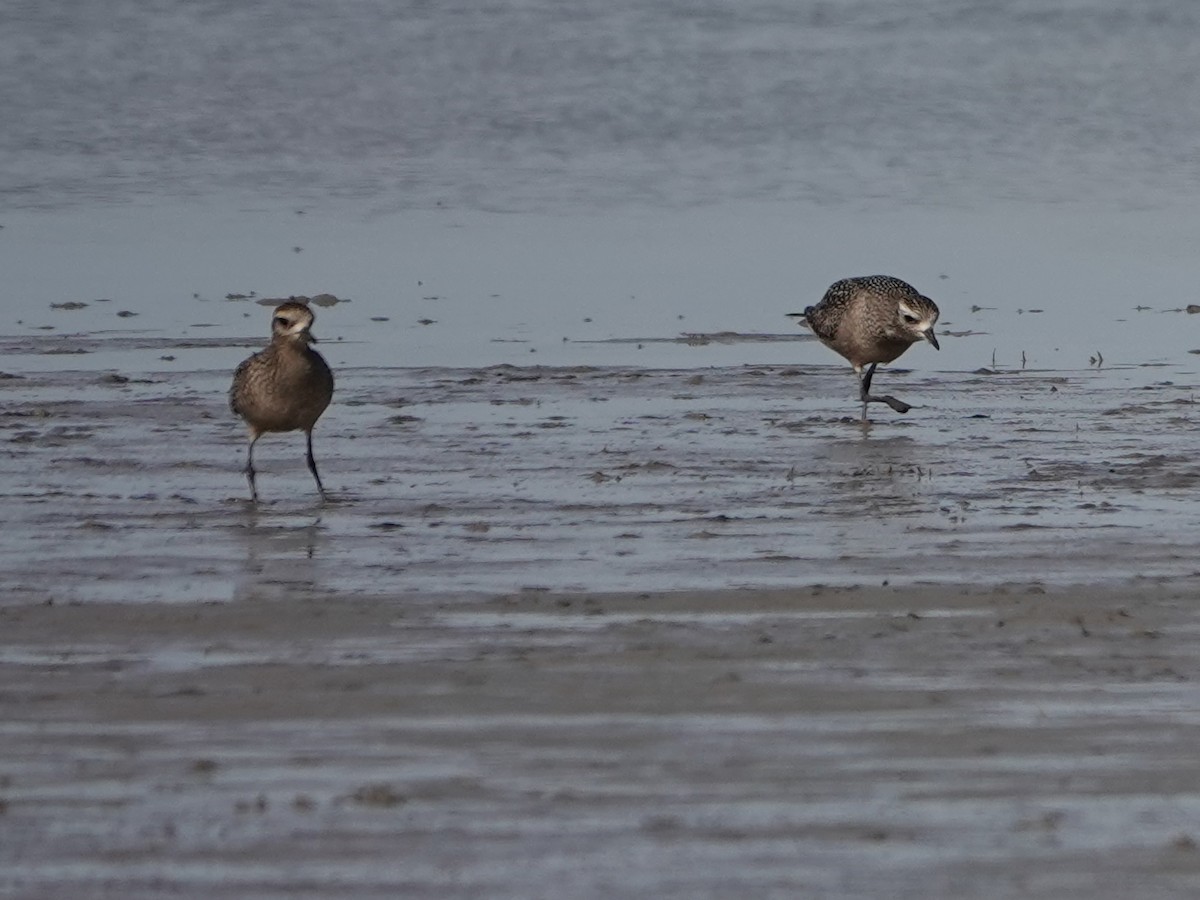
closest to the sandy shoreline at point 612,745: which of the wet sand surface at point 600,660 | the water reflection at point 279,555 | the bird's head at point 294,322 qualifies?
the wet sand surface at point 600,660

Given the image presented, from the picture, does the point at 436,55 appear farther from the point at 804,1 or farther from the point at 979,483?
the point at 979,483

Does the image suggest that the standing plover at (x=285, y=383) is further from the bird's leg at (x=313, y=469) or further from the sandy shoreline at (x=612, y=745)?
the sandy shoreline at (x=612, y=745)

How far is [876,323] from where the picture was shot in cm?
1512

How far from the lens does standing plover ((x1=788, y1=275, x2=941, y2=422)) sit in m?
15.0

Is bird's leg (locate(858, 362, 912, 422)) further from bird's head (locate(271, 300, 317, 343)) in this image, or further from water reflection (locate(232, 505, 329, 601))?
water reflection (locate(232, 505, 329, 601))

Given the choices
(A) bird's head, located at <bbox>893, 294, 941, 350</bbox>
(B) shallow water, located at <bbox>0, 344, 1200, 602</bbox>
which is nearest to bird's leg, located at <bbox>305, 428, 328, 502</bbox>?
(B) shallow water, located at <bbox>0, 344, 1200, 602</bbox>

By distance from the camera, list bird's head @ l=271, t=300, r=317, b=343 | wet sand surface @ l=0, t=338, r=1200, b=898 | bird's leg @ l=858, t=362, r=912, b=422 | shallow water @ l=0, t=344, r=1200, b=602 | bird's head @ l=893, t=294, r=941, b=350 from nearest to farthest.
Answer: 1. wet sand surface @ l=0, t=338, r=1200, b=898
2. shallow water @ l=0, t=344, r=1200, b=602
3. bird's head @ l=271, t=300, r=317, b=343
4. bird's leg @ l=858, t=362, r=912, b=422
5. bird's head @ l=893, t=294, r=941, b=350

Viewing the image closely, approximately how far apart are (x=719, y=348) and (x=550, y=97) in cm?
1431

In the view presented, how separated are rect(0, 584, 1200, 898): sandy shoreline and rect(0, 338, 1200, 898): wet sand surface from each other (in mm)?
15

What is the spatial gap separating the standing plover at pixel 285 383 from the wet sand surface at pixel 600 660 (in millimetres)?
283

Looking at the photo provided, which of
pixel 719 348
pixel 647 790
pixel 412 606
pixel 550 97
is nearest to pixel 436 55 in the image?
pixel 550 97

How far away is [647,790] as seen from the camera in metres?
6.21

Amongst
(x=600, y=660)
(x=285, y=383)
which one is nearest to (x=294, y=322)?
(x=285, y=383)

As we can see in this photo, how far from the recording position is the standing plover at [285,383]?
11641 millimetres
